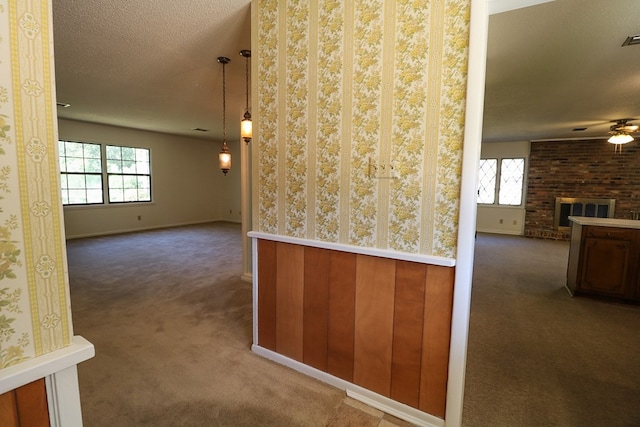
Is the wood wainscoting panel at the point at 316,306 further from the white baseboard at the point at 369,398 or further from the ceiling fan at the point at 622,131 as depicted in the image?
the ceiling fan at the point at 622,131

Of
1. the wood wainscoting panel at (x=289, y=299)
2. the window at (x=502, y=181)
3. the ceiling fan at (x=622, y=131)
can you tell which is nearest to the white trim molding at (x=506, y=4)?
the wood wainscoting panel at (x=289, y=299)

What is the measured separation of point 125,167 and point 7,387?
299 inches

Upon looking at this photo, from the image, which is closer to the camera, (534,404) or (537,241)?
(534,404)

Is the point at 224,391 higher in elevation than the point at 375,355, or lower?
lower

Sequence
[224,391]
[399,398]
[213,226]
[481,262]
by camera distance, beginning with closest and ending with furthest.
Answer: [399,398] → [224,391] → [481,262] → [213,226]

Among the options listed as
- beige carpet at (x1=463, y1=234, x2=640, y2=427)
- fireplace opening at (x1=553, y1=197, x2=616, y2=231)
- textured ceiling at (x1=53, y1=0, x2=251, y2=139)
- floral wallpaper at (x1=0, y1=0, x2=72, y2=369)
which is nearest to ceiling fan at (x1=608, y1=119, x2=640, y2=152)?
fireplace opening at (x1=553, y1=197, x2=616, y2=231)

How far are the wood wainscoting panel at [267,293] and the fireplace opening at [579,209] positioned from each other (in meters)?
7.50

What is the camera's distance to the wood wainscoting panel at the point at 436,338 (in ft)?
5.12

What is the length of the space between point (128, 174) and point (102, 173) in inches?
22.2

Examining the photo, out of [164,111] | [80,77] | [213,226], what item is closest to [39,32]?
[80,77]

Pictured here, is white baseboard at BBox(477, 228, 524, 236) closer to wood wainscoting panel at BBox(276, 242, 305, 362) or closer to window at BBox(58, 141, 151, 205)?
wood wainscoting panel at BBox(276, 242, 305, 362)

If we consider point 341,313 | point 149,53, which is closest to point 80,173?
point 149,53

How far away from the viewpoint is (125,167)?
7176 mm

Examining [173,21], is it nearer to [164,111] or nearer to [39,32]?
[39,32]
